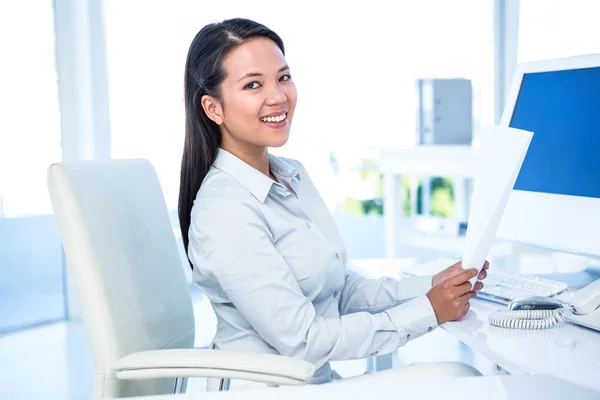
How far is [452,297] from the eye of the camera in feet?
4.56

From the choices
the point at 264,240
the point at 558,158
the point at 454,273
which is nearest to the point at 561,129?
the point at 558,158

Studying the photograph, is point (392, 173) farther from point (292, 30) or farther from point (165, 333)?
point (165, 333)

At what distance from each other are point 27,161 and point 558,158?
3.26 m

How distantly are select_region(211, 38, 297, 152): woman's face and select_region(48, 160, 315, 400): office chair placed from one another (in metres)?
0.24

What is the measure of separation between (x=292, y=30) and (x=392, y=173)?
1.73 metres

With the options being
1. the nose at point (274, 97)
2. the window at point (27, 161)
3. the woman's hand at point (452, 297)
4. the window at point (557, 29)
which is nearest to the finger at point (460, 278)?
the woman's hand at point (452, 297)

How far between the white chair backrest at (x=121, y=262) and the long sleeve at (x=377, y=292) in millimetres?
373

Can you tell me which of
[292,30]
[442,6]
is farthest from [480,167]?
[442,6]

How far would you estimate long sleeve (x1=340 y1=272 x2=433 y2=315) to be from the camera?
1.62 meters

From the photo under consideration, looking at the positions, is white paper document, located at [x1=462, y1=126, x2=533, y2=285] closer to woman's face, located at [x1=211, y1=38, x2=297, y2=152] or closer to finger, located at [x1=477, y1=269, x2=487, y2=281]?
finger, located at [x1=477, y1=269, x2=487, y2=281]

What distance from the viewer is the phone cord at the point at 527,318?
133 centimetres

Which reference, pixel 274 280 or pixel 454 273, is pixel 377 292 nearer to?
pixel 454 273

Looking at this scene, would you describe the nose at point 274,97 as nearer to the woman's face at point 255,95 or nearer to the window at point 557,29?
the woman's face at point 255,95

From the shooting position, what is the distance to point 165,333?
4.79 ft
